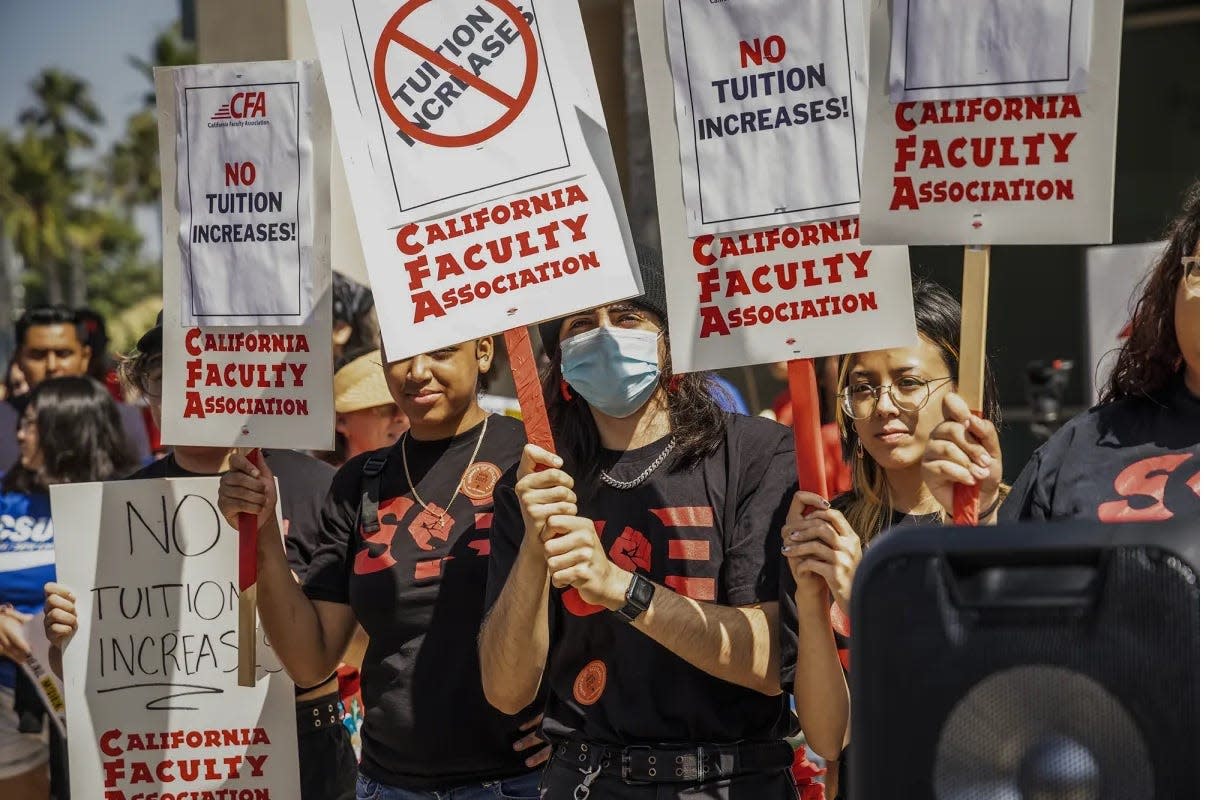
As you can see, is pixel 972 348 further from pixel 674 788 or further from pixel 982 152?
pixel 674 788

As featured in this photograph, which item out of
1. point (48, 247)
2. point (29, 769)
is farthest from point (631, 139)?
point (48, 247)

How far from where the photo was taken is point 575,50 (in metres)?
2.94

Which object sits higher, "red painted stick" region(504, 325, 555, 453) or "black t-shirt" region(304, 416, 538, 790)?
"red painted stick" region(504, 325, 555, 453)

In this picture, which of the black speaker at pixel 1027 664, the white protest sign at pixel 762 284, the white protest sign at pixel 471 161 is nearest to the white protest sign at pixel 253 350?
the white protest sign at pixel 471 161

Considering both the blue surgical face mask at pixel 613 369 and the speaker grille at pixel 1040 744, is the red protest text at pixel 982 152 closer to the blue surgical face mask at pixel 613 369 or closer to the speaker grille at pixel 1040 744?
the blue surgical face mask at pixel 613 369

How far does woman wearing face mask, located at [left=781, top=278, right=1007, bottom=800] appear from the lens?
2.57 metres

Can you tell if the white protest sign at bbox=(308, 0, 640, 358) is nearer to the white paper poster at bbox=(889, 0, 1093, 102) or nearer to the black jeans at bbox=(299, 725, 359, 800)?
the white paper poster at bbox=(889, 0, 1093, 102)

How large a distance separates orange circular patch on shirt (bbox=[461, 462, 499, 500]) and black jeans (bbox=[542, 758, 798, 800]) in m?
0.72

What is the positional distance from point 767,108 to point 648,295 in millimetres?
480

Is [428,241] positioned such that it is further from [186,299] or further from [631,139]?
[631,139]

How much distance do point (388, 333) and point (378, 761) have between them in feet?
3.30

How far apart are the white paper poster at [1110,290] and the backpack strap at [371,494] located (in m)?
2.10

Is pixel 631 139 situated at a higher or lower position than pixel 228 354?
higher

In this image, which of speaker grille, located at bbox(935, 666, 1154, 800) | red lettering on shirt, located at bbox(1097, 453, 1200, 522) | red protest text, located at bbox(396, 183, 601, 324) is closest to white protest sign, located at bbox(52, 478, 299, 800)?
red protest text, located at bbox(396, 183, 601, 324)
